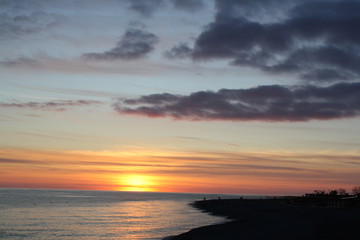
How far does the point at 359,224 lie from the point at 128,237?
24696mm

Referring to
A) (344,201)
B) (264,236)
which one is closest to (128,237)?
(264,236)

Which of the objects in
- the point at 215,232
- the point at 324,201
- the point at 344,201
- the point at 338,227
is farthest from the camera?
the point at 324,201

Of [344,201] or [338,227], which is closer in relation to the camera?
[338,227]

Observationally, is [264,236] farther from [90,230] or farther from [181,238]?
[90,230]

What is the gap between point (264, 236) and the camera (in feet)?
121

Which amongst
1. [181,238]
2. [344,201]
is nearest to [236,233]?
[181,238]

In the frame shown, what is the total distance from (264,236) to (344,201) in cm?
5433

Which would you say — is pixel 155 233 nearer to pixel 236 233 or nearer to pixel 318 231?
pixel 236 233

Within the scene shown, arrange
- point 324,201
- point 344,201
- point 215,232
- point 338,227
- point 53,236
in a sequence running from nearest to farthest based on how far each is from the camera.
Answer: point 338,227 < point 215,232 < point 53,236 < point 344,201 < point 324,201

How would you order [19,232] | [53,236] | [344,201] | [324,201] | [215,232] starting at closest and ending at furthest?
1. [215,232]
2. [53,236]
3. [19,232]
4. [344,201]
5. [324,201]

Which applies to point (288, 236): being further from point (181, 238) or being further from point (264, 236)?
point (181, 238)

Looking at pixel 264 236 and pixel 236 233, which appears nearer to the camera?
pixel 264 236

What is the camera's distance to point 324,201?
9238 cm

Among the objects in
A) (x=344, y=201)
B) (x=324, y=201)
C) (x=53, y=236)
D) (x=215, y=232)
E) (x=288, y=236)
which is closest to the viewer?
(x=288, y=236)
